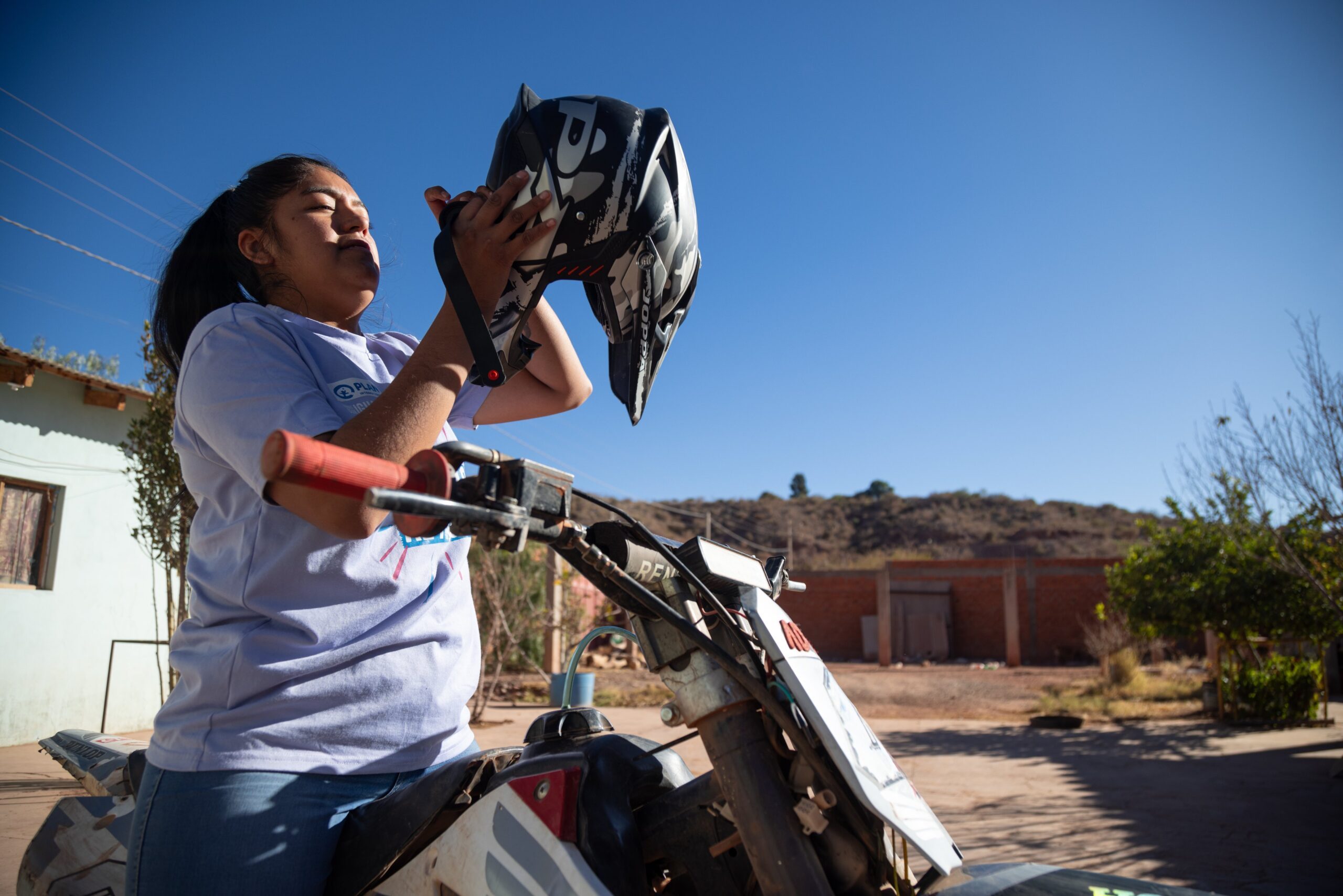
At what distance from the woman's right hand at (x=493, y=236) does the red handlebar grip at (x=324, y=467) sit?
1.45ft

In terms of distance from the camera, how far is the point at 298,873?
3.94 ft

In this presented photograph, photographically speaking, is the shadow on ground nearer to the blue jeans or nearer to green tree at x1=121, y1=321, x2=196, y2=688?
the blue jeans

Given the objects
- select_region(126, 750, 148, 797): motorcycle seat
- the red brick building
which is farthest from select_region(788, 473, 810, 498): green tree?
select_region(126, 750, 148, 797): motorcycle seat

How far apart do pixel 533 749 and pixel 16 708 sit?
372 inches

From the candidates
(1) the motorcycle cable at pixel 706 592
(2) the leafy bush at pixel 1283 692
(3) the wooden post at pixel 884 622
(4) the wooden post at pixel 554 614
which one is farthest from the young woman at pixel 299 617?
(3) the wooden post at pixel 884 622

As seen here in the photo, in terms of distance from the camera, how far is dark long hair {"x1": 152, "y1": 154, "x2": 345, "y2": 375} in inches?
65.2

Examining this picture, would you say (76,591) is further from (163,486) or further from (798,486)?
(798,486)

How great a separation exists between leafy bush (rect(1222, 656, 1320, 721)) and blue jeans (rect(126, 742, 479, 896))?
15.2 metres

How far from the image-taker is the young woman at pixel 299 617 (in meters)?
1.16

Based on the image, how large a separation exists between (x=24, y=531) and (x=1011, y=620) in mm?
23409

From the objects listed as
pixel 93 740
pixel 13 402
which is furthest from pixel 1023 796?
pixel 13 402

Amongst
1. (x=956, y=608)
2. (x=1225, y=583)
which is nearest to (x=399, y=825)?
(x=1225, y=583)

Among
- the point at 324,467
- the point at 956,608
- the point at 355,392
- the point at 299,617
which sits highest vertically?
the point at 355,392

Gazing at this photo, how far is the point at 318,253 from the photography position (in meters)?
1.58
